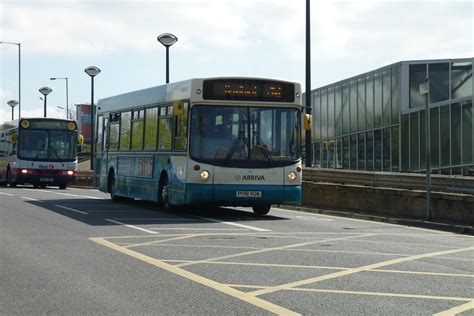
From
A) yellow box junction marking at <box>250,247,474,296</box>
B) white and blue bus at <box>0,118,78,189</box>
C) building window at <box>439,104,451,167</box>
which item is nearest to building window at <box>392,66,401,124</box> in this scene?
building window at <box>439,104,451,167</box>

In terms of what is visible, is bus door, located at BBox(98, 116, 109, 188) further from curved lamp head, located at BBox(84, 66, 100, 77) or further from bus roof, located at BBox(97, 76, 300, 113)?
curved lamp head, located at BBox(84, 66, 100, 77)

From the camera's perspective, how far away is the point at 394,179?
69.9ft

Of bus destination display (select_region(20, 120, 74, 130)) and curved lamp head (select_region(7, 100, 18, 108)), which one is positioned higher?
curved lamp head (select_region(7, 100, 18, 108))

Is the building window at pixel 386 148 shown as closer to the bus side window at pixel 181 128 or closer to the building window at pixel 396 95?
the building window at pixel 396 95

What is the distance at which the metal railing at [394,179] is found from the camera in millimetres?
18141

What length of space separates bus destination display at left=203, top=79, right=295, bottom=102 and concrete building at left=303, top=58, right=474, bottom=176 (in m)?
15.3

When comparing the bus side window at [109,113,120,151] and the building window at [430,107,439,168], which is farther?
the building window at [430,107,439,168]

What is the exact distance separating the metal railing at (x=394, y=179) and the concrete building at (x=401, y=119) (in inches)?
329

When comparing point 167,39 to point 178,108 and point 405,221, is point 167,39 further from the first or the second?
point 405,221

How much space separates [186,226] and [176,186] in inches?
96.9

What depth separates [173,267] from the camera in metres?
10.2

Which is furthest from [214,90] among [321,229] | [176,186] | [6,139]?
[6,139]

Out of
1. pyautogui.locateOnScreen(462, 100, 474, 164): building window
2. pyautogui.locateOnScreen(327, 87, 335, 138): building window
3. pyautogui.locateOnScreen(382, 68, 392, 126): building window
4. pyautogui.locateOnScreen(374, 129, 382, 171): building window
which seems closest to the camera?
pyautogui.locateOnScreen(462, 100, 474, 164): building window

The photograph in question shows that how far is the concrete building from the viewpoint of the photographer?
33.2 meters
